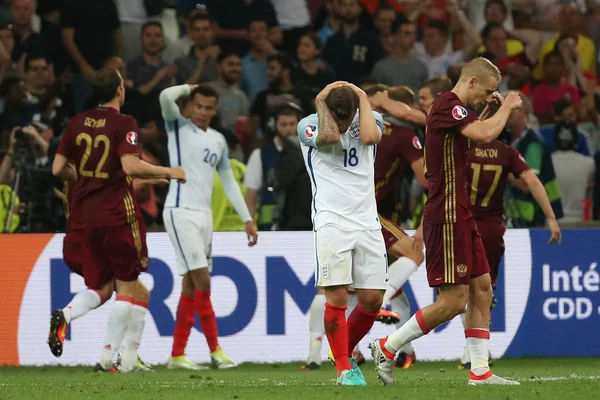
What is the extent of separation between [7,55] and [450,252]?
900cm

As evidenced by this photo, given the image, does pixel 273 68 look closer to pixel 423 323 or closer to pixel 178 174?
pixel 178 174

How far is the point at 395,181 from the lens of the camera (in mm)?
11789

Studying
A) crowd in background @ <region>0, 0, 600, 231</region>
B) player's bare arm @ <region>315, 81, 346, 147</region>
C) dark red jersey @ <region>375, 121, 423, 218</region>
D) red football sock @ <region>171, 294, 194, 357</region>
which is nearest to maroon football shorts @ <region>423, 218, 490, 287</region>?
player's bare arm @ <region>315, 81, 346, 147</region>

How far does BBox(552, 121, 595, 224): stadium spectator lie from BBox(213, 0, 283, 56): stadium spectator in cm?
408

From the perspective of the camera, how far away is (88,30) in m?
16.6

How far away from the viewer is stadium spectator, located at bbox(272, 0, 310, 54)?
1770 centimetres

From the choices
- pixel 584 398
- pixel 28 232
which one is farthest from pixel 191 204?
pixel 584 398

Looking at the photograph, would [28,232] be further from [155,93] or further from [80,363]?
[155,93]

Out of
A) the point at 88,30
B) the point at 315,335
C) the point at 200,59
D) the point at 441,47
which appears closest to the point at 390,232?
the point at 315,335

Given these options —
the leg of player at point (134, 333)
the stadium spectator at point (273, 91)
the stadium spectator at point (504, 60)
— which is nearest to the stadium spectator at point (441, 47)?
the stadium spectator at point (504, 60)

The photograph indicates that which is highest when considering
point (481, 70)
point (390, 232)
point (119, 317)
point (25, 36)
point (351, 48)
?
point (25, 36)

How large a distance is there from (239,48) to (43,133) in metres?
3.64

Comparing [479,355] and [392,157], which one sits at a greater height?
[392,157]

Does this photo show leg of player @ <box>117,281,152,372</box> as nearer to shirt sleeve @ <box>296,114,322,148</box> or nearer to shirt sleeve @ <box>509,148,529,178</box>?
shirt sleeve @ <box>296,114,322,148</box>
